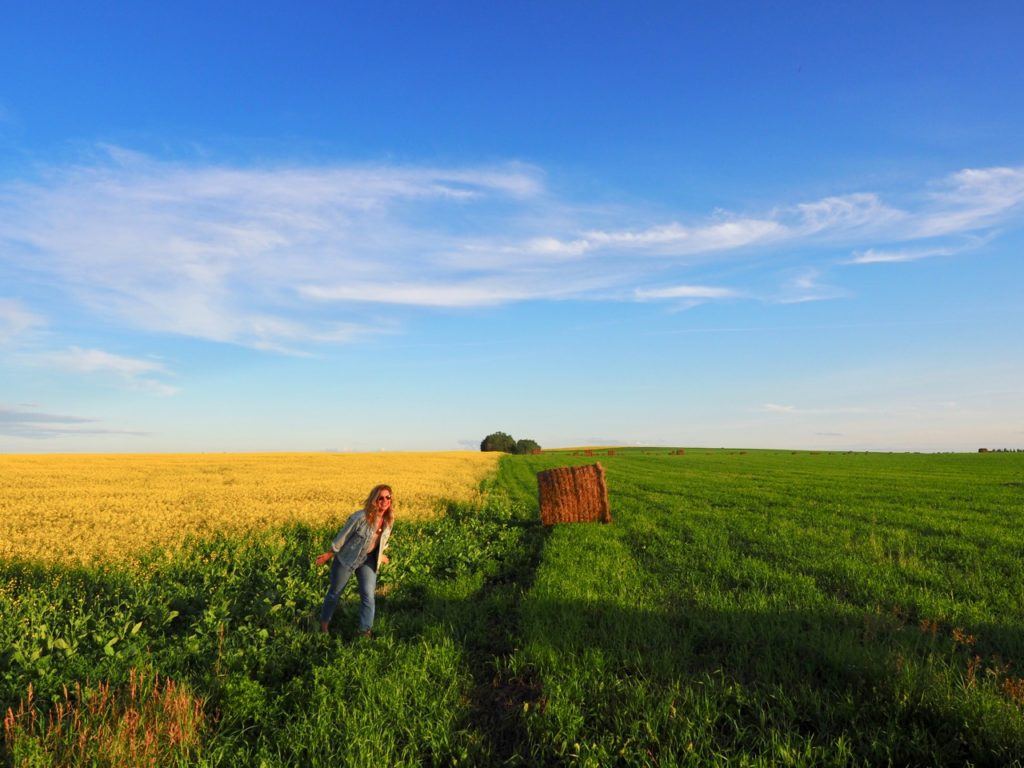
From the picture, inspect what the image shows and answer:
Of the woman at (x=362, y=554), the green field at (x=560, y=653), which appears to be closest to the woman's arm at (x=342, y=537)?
the woman at (x=362, y=554)

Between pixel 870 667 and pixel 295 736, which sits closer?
pixel 295 736

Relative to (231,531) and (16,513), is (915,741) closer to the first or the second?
(231,531)

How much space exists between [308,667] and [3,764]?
2562 mm

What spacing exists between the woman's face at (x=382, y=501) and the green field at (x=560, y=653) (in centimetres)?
148

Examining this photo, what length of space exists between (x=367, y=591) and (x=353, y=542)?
2.13ft

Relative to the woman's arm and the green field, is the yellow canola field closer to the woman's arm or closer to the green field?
the green field

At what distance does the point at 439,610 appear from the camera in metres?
8.47

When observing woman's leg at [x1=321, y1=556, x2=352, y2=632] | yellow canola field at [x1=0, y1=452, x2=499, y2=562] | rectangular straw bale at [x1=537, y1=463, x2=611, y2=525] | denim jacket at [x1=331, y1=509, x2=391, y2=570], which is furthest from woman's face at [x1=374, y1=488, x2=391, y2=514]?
rectangular straw bale at [x1=537, y1=463, x2=611, y2=525]

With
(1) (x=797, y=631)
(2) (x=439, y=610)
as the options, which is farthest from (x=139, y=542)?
(1) (x=797, y=631)

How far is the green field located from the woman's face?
1483mm

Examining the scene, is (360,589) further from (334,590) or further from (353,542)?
(353,542)

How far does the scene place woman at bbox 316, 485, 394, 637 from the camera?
25.4 feet

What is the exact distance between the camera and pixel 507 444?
112312 millimetres

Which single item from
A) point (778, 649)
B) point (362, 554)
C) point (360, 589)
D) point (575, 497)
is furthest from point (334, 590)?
point (575, 497)
